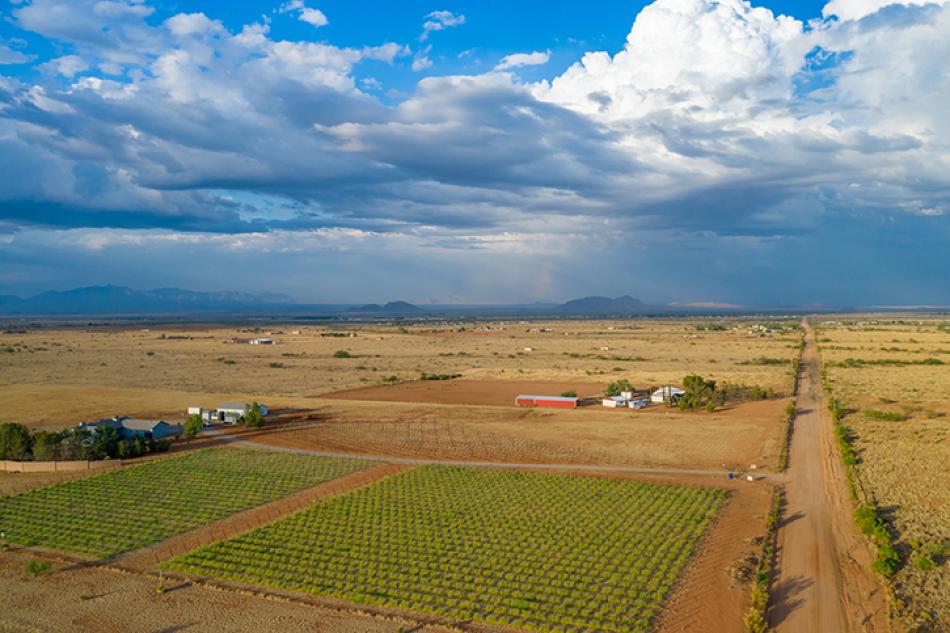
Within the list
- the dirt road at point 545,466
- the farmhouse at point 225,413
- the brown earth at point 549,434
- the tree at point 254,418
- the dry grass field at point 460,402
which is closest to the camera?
the dry grass field at point 460,402

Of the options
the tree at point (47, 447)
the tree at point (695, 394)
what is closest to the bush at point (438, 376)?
the tree at point (695, 394)

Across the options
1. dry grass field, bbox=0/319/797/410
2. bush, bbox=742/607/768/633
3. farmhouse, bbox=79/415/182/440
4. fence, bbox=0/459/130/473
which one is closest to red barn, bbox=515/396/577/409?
dry grass field, bbox=0/319/797/410

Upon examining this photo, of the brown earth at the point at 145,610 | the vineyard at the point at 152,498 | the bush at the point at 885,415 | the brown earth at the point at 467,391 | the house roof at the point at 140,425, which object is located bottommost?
the brown earth at the point at 145,610

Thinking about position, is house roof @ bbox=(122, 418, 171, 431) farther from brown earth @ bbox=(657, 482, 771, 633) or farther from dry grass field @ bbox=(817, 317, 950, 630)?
dry grass field @ bbox=(817, 317, 950, 630)

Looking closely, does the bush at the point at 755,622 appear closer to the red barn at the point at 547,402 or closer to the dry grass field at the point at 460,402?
the dry grass field at the point at 460,402

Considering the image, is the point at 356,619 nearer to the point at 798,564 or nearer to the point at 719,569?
the point at 719,569

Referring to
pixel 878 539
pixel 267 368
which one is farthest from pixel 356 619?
pixel 267 368
